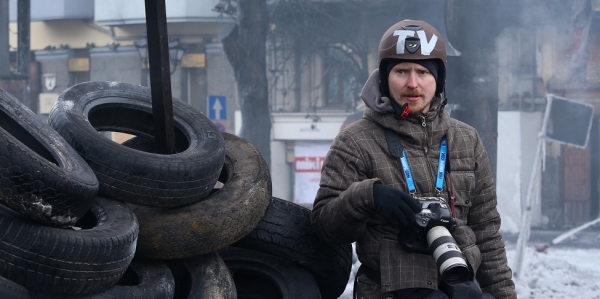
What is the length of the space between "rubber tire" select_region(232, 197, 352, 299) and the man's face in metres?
1.07

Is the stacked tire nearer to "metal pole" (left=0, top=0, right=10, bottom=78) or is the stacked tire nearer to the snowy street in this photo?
the snowy street

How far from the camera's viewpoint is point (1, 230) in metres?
3.21

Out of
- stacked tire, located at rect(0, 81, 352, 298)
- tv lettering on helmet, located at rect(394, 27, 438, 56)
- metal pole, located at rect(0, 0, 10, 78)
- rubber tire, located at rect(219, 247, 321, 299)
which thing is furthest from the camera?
metal pole, located at rect(0, 0, 10, 78)

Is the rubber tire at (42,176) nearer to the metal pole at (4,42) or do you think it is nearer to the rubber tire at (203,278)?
the rubber tire at (203,278)

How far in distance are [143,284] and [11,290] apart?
70 centimetres

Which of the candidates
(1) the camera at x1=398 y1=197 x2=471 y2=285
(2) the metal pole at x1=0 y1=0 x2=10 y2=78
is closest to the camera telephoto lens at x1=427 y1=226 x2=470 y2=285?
(1) the camera at x1=398 y1=197 x2=471 y2=285

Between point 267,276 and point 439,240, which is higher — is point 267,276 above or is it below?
below

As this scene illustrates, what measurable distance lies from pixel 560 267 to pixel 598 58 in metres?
12.5

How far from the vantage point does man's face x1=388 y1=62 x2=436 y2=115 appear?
3.54m

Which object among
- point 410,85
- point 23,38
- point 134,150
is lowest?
point 134,150

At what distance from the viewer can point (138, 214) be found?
13.5 ft

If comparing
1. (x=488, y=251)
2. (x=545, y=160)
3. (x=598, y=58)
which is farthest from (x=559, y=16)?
(x=488, y=251)

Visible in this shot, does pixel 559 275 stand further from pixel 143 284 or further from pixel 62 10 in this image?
pixel 62 10

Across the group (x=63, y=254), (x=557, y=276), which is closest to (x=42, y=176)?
(x=63, y=254)
